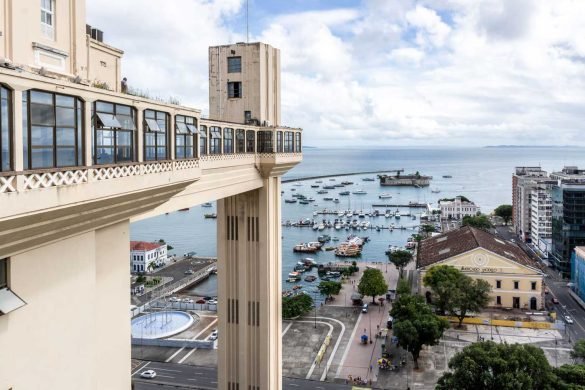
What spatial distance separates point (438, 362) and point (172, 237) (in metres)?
73.3

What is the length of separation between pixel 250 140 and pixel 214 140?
11.6ft

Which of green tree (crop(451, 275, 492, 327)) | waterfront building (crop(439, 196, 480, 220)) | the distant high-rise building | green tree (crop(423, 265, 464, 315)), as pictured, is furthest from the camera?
waterfront building (crop(439, 196, 480, 220))

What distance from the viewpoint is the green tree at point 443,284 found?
4253cm

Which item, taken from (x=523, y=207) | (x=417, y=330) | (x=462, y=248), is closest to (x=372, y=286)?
(x=462, y=248)

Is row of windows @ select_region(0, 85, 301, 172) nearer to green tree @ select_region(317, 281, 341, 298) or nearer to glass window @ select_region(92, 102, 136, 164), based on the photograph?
glass window @ select_region(92, 102, 136, 164)

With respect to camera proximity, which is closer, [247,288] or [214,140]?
[214,140]

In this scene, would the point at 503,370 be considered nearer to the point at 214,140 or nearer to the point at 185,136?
the point at 214,140

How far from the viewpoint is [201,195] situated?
13773 mm

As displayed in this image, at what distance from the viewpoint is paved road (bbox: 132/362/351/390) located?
32812 millimetres

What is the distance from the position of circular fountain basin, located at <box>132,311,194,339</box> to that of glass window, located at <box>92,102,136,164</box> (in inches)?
1442

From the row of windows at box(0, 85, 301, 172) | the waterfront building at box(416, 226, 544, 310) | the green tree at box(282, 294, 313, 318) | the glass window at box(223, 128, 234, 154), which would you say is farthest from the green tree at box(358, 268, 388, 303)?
the row of windows at box(0, 85, 301, 172)

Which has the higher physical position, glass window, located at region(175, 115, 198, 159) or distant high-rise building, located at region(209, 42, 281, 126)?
distant high-rise building, located at region(209, 42, 281, 126)

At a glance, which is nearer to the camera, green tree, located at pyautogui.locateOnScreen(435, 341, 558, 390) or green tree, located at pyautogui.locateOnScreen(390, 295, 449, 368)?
green tree, located at pyautogui.locateOnScreen(435, 341, 558, 390)

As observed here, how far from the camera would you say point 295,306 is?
1775 inches
